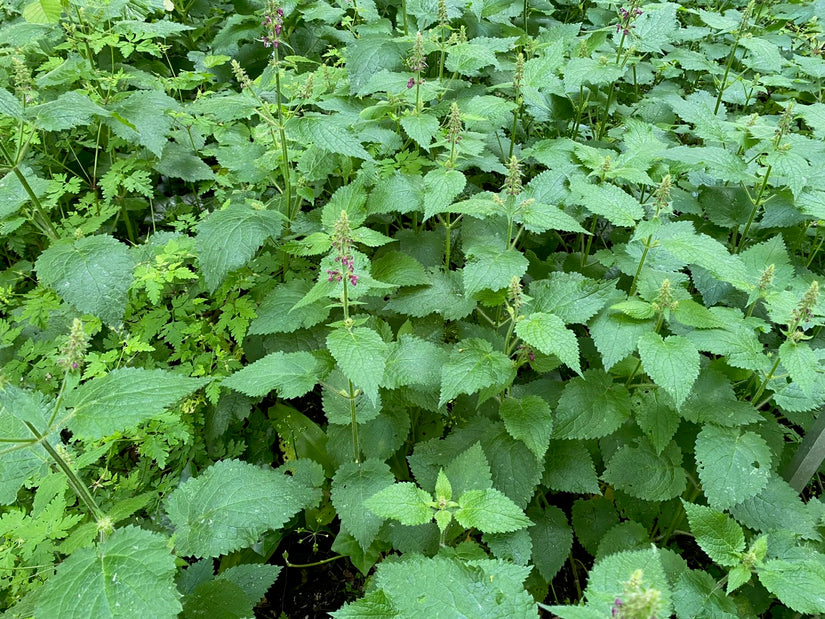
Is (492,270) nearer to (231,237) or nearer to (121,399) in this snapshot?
(231,237)

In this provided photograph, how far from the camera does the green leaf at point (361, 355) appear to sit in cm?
195

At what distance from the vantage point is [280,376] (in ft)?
7.57

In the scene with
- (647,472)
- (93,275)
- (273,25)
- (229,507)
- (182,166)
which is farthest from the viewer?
(182,166)

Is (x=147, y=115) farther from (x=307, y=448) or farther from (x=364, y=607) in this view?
(x=364, y=607)

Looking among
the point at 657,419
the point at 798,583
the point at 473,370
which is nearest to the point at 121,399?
the point at 473,370

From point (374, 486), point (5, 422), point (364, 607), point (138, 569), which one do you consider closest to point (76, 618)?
point (138, 569)

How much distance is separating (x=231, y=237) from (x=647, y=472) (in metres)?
2.32

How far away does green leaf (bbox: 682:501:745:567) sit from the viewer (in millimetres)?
2002

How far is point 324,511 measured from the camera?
9.19 ft

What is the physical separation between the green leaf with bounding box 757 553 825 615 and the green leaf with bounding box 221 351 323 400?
183cm

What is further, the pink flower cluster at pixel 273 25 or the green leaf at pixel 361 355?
the pink flower cluster at pixel 273 25

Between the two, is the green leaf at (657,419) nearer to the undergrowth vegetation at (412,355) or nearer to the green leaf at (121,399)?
the undergrowth vegetation at (412,355)

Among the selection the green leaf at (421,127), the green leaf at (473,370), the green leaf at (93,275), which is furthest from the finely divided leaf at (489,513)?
the green leaf at (93,275)

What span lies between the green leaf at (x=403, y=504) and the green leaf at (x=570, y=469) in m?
0.70
